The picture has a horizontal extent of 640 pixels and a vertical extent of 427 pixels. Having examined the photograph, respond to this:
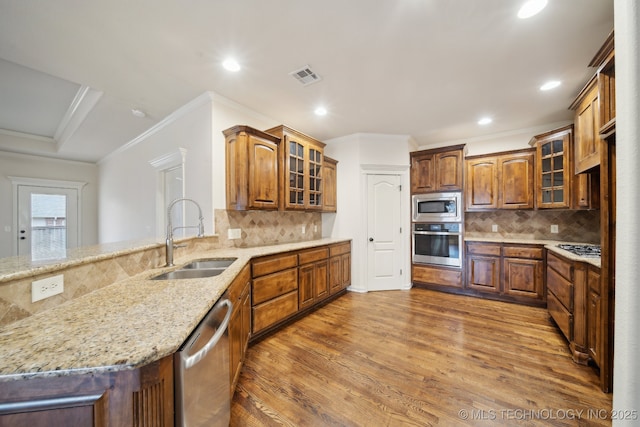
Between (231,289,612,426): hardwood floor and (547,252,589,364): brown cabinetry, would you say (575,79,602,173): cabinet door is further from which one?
(231,289,612,426): hardwood floor

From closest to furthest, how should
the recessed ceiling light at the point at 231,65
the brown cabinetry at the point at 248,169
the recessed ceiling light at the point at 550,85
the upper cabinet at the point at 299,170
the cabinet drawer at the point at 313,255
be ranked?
the recessed ceiling light at the point at 231,65 → the recessed ceiling light at the point at 550,85 → the brown cabinetry at the point at 248,169 → the cabinet drawer at the point at 313,255 → the upper cabinet at the point at 299,170

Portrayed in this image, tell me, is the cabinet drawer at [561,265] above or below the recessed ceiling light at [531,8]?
below

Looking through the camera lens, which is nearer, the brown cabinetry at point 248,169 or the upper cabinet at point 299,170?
the brown cabinetry at point 248,169

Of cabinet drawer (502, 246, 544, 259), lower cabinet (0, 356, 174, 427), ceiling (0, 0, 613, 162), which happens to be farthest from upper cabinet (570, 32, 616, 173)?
lower cabinet (0, 356, 174, 427)

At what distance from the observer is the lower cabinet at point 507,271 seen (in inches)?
126

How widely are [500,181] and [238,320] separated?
4127 millimetres

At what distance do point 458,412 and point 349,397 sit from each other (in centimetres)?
70

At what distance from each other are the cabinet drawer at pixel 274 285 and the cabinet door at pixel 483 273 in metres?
2.77

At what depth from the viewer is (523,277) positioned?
10.7 ft

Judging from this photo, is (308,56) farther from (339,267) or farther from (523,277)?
(523,277)

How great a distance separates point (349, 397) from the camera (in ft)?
5.38

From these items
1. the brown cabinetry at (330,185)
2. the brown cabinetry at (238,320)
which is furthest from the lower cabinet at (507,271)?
the brown cabinetry at (238,320)

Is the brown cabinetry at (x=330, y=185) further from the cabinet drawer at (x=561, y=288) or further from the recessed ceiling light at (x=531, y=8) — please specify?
the cabinet drawer at (x=561, y=288)

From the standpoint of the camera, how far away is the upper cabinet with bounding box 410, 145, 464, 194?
371 cm
